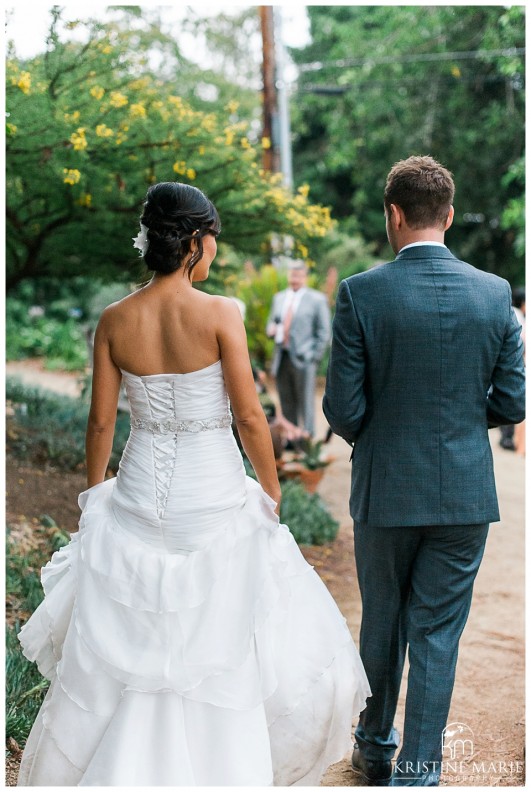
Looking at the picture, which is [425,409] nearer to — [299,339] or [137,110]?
[137,110]

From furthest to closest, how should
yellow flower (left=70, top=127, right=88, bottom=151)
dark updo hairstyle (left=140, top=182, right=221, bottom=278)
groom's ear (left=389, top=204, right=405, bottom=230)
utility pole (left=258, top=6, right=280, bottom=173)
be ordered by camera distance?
utility pole (left=258, top=6, right=280, bottom=173) → yellow flower (left=70, top=127, right=88, bottom=151) → groom's ear (left=389, top=204, right=405, bottom=230) → dark updo hairstyle (left=140, top=182, right=221, bottom=278)

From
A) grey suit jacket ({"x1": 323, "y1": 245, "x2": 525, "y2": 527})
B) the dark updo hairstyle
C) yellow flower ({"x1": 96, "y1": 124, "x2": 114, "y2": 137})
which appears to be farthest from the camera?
yellow flower ({"x1": 96, "y1": 124, "x2": 114, "y2": 137})

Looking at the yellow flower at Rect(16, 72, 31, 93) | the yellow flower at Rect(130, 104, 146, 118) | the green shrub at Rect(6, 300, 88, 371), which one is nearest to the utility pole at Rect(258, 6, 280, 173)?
the green shrub at Rect(6, 300, 88, 371)

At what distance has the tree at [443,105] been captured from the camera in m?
17.7

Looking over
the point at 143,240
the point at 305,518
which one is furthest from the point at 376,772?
the point at 305,518

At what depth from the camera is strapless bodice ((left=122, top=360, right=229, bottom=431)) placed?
2980 mm

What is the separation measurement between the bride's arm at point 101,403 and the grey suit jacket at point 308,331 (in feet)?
22.3

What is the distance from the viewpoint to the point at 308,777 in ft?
10.3

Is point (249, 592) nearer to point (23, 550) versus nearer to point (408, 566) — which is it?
point (408, 566)

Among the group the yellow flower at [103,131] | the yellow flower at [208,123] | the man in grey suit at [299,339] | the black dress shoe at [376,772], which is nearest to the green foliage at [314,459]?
the man in grey suit at [299,339]

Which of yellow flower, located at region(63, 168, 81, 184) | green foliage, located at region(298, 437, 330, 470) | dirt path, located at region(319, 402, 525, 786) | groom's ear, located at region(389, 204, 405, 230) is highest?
yellow flower, located at region(63, 168, 81, 184)

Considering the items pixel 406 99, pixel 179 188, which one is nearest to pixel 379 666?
pixel 179 188

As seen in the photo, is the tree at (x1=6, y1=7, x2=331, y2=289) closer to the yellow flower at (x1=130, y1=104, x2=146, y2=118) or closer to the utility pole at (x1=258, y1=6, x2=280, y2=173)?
the yellow flower at (x1=130, y1=104, x2=146, y2=118)

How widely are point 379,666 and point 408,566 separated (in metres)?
0.42
